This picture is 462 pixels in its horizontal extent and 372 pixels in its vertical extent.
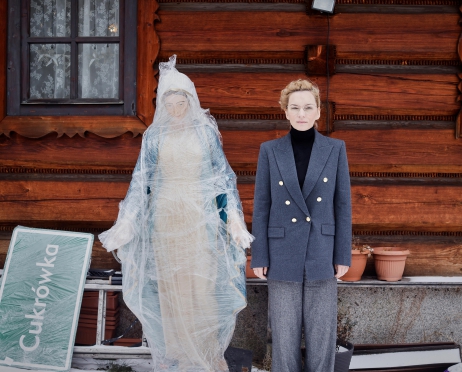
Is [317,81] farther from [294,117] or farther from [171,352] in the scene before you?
[171,352]

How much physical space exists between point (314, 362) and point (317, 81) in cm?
210

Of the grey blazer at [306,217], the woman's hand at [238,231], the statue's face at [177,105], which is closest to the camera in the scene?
the grey blazer at [306,217]

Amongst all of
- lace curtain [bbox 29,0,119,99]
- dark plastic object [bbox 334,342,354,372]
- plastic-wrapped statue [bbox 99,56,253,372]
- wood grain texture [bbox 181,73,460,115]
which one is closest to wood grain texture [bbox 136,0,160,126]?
lace curtain [bbox 29,0,119,99]

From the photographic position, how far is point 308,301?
2758 millimetres

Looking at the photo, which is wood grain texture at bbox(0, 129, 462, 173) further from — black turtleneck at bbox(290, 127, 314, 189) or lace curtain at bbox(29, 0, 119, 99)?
black turtleneck at bbox(290, 127, 314, 189)

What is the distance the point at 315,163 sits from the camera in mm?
2758

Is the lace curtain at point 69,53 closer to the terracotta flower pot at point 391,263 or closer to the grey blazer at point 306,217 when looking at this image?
the grey blazer at point 306,217

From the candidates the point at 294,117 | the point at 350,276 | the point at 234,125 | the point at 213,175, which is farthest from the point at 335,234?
the point at 234,125

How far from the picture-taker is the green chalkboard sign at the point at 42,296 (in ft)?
11.6

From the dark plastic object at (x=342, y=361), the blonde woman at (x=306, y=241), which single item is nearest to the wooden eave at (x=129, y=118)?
the blonde woman at (x=306, y=241)

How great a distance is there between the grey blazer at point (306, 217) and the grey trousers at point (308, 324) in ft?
0.28

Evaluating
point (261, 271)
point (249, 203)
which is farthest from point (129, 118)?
point (261, 271)

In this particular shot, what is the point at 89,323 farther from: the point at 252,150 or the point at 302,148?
the point at 302,148

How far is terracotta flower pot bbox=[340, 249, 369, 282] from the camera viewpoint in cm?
379
